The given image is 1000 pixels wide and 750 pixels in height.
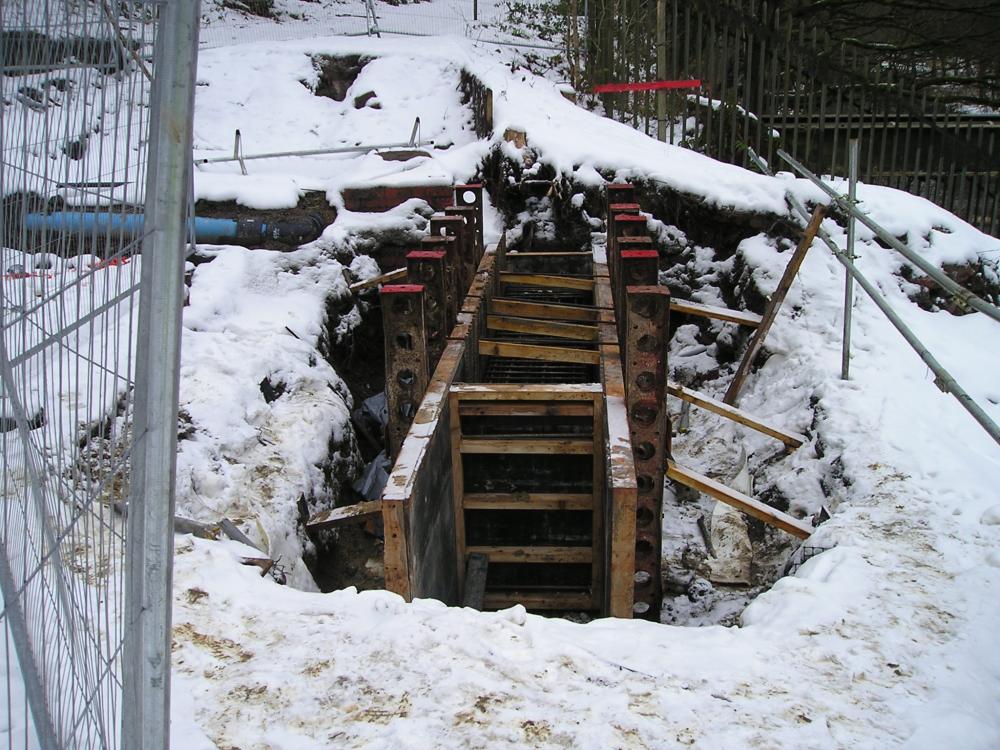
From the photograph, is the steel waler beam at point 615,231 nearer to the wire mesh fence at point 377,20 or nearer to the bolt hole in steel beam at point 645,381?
the bolt hole in steel beam at point 645,381

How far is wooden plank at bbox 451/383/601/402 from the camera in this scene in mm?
5310

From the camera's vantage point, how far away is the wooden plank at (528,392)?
5.31 m

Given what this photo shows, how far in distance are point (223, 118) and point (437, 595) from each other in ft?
31.6

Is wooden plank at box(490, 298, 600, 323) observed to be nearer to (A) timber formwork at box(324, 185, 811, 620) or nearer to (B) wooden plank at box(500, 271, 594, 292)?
(A) timber formwork at box(324, 185, 811, 620)

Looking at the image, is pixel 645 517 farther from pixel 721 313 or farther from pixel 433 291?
pixel 721 313

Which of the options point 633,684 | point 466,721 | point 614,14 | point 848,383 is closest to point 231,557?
point 466,721

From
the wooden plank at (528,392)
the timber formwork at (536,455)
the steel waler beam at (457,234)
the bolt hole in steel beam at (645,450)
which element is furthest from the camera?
the steel waler beam at (457,234)

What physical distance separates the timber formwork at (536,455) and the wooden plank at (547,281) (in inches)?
38.1

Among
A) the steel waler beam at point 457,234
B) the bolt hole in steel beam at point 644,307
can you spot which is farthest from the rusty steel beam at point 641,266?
the steel waler beam at point 457,234

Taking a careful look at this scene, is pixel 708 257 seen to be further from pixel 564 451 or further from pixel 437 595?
pixel 437 595

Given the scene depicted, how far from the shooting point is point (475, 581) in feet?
17.9

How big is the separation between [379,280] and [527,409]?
3186 mm

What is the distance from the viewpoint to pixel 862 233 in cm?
756

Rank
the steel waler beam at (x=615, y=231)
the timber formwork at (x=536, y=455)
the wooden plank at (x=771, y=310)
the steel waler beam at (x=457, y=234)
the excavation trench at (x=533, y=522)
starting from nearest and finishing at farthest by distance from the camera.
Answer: the timber formwork at (x=536, y=455) < the excavation trench at (x=533, y=522) < the wooden plank at (x=771, y=310) < the steel waler beam at (x=615, y=231) < the steel waler beam at (x=457, y=234)
